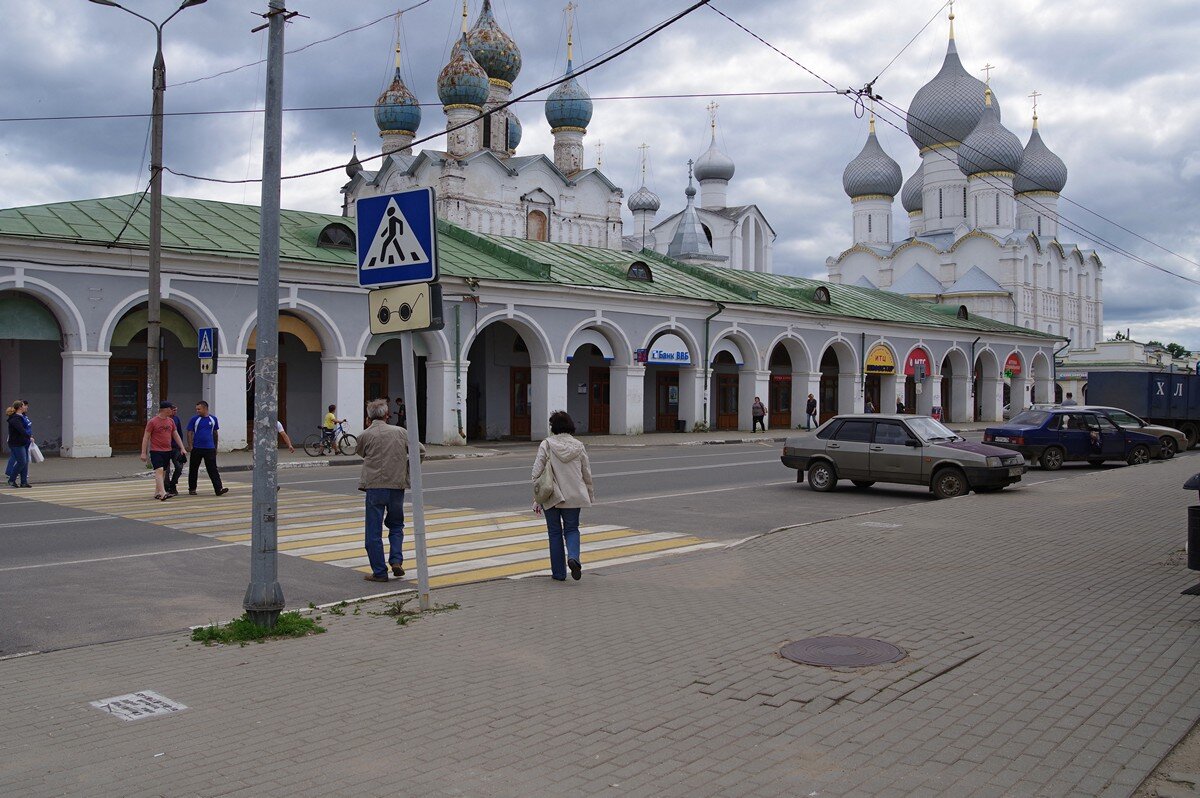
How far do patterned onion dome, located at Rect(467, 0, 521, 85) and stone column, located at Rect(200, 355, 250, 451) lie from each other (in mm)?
33973

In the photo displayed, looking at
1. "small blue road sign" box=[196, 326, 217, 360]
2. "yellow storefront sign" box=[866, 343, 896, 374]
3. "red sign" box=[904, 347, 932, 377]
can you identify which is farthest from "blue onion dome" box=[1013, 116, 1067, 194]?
"small blue road sign" box=[196, 326, 217, 360]

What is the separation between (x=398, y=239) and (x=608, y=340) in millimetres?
28146

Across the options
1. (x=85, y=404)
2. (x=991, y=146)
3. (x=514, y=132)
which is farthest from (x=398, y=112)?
(x=85, y=404)

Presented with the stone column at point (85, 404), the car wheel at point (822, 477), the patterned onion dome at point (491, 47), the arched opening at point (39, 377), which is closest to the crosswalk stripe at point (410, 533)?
the car wheel at point (822, 477)

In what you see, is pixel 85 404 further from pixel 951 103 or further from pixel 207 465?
pixel 951 103

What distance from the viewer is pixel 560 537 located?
9.52 metres

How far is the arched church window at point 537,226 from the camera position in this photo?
5556 centimetres

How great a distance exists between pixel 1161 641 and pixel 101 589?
28.3ft

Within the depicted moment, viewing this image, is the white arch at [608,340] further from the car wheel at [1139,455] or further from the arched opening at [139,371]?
the car wheel at [1139,455]

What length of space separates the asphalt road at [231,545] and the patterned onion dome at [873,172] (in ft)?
180

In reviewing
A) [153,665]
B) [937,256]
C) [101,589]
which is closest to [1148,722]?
[153,665]

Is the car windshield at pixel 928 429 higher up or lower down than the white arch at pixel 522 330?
lower down

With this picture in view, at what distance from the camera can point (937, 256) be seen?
71625mm

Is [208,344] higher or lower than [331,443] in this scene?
higher
